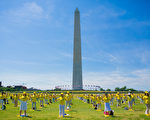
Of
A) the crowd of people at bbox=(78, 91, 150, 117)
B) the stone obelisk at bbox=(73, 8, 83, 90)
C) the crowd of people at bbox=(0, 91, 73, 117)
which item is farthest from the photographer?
the stone obelisk at bbox=(73, 8, 83, 90)

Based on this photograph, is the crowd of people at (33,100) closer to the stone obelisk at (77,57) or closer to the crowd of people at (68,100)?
the crowd of people at (68,100)

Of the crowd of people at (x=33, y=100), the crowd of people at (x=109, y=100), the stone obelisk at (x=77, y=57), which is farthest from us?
the stone obelisk at (x=77, y=57)

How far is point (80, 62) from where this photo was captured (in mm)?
68500

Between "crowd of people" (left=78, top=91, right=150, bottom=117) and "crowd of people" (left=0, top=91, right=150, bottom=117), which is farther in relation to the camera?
"crowd of people" (left=78, top=91, right=150, bottom=117)

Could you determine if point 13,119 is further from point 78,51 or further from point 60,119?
point 78,51

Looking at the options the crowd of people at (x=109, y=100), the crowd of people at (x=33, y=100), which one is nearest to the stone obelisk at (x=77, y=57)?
the crowd of people at (x=109, y=100)

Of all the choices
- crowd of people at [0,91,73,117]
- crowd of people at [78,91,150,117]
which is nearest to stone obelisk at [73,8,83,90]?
crowd of people at [78,91,150,117]

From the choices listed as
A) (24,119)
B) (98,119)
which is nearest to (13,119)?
(24,119)

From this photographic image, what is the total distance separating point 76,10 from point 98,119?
63.4 metres

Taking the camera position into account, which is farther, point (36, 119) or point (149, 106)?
point (149, 106)

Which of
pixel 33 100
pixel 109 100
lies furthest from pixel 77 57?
pixel 109 100

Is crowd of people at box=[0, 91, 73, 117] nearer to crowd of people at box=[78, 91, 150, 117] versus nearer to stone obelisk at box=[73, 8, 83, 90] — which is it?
crowd of people at box=[78, 91, 150, 117]

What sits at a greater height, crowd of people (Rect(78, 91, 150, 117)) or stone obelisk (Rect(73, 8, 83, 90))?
stone obelisk (Rect(73, 8, 83, 90))

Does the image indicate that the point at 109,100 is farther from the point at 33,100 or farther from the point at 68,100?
the point at 33,100
